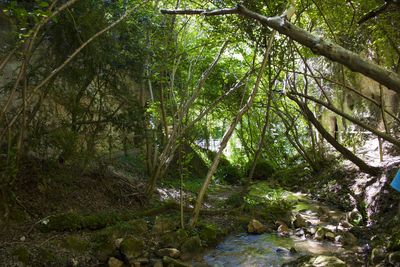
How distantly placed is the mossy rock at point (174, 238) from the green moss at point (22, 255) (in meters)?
2.18

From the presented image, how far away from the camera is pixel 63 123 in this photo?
6.81m

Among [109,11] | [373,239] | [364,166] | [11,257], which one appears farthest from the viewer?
[364,166]

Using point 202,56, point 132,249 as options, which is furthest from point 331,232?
point 202,56

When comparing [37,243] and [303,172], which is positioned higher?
[303,172]

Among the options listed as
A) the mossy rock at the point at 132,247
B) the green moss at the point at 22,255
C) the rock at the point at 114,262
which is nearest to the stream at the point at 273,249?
the mossy rock at the point at 132,247

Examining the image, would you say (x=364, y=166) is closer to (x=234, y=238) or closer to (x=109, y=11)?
(x=234, y=238)

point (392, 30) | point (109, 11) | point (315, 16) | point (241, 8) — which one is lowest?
point (241, 8)

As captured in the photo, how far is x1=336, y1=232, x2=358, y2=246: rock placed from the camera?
676 centimetres

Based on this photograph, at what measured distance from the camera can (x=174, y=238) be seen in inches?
257

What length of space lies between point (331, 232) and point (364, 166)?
3.15m

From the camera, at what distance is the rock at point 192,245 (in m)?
6.41

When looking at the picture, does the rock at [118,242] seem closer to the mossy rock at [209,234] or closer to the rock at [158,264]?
the rock at [158,264]

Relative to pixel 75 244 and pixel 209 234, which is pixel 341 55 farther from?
pixel 209 234

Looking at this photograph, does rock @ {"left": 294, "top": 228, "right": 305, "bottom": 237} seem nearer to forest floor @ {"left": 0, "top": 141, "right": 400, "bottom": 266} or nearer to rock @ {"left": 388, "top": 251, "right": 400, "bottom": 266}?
forest floor @ {"left": 0, "top": 141, "right": 400, "bottom": 266}
